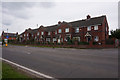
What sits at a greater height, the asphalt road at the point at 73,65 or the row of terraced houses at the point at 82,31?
the row of terraced houses at the point at 82,31

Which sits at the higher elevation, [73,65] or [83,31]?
[83,31]

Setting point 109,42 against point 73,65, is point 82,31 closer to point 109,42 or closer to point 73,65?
point 109,42

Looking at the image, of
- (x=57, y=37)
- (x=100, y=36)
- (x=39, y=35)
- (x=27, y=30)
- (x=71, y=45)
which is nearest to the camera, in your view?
(x=71, y=45)

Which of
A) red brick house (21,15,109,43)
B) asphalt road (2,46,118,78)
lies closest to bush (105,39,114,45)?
red brick house (21,15,109,43)

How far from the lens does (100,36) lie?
91.5ft

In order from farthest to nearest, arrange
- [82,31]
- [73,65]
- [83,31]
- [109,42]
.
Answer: [82,31]
[83,31]
[109,42]
[73,65]

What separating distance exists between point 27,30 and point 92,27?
132 ft

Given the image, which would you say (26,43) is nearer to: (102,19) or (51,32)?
(51,32)

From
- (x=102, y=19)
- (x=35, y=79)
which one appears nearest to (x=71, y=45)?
(x=102, y=19)

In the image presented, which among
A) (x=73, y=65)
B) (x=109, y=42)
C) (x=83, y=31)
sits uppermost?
(x=83, y=31)

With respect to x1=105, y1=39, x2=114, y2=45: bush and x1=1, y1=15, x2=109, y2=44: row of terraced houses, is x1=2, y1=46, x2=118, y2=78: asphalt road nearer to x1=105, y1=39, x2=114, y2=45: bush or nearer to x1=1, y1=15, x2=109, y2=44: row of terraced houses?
x1=105, y1=39, x2=114, y2=45: bush

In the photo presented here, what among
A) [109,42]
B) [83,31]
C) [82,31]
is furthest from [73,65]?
[82,31]

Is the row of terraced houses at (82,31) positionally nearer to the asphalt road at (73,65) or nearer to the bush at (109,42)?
the bush at (109,42)

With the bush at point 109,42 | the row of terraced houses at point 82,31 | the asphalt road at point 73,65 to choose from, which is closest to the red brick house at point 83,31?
the row of terraced houses at point 82,31
